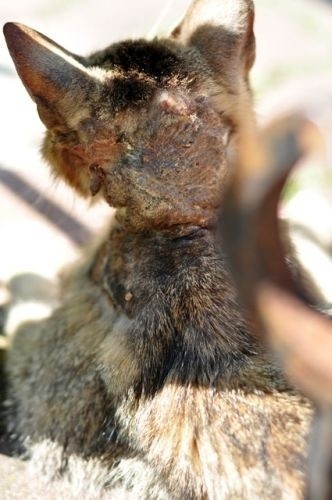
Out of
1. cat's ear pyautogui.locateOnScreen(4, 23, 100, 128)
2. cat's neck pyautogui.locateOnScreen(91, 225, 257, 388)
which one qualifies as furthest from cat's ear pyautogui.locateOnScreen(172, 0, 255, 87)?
cat's neck pyautogui.locateOnScreen(91, 225, 257, 388)

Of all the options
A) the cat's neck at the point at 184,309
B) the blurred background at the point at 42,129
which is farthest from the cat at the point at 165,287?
the blurred background at the point at 42,129

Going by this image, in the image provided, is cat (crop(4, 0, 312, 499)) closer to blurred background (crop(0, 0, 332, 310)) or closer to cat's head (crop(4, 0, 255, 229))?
cat's head (crop(4, 0, 255, 229))

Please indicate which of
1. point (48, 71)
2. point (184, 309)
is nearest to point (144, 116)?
point (48, 71)

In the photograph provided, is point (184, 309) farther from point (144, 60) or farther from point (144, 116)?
point (144, 60)

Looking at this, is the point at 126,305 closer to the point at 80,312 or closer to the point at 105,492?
the point at 80,312

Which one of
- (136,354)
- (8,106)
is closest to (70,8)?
(8,106)
